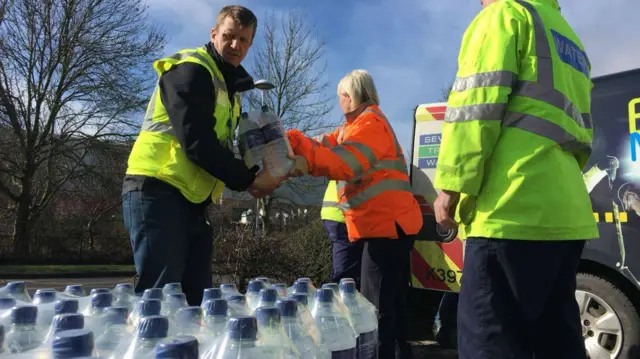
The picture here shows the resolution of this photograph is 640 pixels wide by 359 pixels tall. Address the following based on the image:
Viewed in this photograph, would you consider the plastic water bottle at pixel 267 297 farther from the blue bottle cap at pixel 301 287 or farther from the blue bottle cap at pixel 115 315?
the blue bottle cap at pixel 115 315

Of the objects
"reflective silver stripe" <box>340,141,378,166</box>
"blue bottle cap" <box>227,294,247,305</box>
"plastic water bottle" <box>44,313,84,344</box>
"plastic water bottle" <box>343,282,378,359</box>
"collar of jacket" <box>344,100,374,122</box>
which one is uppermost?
"collar of jacket" <box>344,100,374,122</box>

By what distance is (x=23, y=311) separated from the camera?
1510mm

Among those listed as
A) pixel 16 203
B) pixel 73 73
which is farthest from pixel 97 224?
pixel 73 73

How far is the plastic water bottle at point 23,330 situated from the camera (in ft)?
4.86

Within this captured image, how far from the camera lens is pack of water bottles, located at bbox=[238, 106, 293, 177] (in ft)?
9.32

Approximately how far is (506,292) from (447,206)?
0.38 meters

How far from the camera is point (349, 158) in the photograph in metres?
3.05

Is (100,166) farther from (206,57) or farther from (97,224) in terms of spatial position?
(206,57)

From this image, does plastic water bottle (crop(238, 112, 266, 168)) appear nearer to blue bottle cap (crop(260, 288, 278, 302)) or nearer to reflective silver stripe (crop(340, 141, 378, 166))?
reflective silver stripe (crop(340, 141, 378, 166))

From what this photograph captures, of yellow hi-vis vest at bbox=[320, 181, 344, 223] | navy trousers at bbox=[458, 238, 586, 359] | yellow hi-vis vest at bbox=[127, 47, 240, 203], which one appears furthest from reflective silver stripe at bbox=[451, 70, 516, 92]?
yellow hi-vis vest at bbox=[320, 181, 344, 223]

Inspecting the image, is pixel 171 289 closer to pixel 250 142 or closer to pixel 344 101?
pixel 250 142

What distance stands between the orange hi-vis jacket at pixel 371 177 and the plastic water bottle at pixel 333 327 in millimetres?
1114

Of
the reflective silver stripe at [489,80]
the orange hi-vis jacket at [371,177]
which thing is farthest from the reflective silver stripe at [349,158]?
the reflective silver stripe at [489,80]

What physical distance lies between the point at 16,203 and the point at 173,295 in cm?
2048
